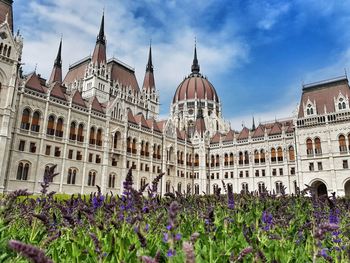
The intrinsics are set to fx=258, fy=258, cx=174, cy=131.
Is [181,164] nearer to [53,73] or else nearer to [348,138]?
[348,138]

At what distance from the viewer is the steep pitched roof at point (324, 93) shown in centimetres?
4791

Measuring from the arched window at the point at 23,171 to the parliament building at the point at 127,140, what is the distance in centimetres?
12

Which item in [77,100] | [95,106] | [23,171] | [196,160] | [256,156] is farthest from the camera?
[196,160]

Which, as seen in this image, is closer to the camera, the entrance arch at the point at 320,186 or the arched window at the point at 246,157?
the entrance arch at the point at 320,186

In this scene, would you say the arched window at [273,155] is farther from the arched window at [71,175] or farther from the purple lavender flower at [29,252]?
the purple lavender flower at [29,252]

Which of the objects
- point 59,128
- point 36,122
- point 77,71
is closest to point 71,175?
point 59,128

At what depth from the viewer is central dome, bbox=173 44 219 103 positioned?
85938 millimetres

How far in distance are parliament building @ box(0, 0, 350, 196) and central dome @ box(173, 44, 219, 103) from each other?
16.0 meters

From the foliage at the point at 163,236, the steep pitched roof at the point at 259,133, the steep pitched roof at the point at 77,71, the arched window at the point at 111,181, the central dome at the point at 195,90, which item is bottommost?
the foliage at the point at 163,236

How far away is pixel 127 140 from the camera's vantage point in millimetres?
45656

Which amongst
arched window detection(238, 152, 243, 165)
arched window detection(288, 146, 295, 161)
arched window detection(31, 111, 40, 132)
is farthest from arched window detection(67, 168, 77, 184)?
arched window detection(288, 146, 295, 161)

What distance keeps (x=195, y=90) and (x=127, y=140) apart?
153ft

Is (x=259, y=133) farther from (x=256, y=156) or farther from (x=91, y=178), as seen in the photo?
(x=91, y=178)

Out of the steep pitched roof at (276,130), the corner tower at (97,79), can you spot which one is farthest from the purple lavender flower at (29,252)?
the corner tower at (97,79)
